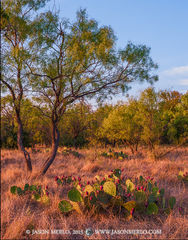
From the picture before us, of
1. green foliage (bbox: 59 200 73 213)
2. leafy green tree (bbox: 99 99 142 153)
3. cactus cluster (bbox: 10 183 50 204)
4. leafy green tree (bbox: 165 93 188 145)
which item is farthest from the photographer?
leafy green tree (bbox: 165 93 188 145)

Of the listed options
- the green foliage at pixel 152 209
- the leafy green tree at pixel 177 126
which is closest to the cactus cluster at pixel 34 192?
the green foliage at pixel 152 209

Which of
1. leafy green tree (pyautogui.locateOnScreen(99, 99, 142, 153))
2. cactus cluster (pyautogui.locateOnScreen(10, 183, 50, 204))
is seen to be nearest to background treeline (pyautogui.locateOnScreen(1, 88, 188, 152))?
leafy green tree (pyautogui.locateOnScreen(99, 99, 142, 153))

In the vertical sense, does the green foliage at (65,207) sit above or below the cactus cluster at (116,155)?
below

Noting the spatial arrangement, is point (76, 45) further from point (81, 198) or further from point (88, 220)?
point (88, 220)

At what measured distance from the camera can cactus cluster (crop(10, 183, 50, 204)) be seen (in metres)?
4.43

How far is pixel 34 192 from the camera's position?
487 centimetres

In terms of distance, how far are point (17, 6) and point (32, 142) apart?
1375 centimetres

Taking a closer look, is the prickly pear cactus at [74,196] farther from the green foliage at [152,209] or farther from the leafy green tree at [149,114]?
the leafy green tree at [149,114]

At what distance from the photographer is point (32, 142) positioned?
61.1 ft

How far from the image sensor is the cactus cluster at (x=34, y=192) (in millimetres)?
4430

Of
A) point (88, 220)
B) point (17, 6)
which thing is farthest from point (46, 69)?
point (88, 220)

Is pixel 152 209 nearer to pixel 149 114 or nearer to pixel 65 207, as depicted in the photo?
pixel 65 207

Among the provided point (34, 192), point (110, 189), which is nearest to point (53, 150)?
point (34, 192)

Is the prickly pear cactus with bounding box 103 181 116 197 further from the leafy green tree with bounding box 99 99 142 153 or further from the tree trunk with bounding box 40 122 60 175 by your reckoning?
the leafy green tree with bounding box 99 99 142 153
